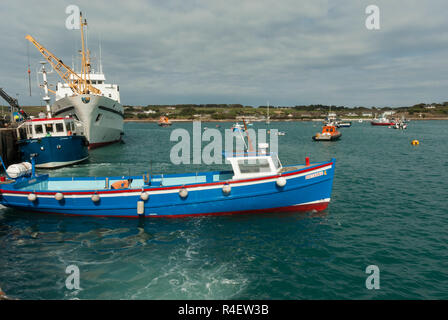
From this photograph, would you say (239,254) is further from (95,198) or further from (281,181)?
(95,198)

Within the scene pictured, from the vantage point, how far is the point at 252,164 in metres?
17.5

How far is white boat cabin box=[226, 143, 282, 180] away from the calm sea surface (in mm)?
2754

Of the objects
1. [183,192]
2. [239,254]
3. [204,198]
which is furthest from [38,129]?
[239,254]

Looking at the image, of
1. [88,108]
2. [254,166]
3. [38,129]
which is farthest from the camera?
[88,108]

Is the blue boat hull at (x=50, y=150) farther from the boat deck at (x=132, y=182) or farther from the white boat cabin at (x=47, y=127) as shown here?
the boat deck at (x=132, y=182)

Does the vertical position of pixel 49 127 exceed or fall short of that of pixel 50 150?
it exceeds it

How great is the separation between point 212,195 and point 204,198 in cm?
54

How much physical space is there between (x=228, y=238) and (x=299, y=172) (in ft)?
19.4

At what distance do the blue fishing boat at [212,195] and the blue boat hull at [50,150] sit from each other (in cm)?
1435

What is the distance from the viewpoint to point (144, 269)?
11547 mm

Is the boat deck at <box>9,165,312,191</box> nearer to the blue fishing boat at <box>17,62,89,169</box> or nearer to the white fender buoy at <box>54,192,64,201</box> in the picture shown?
the white fender buoy at <box>54,192,64,201</box>

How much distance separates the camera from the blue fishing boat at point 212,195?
1641 centimetres

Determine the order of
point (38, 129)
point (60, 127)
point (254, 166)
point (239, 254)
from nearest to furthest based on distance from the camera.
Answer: point (239, 254)
point (254, 166)
point (38, 129)
point (60, 127)

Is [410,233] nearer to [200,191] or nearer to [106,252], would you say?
[200,191]
